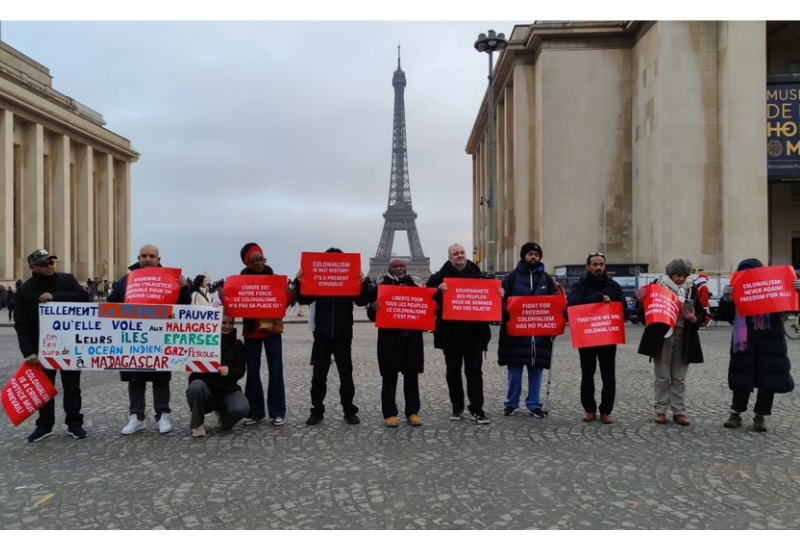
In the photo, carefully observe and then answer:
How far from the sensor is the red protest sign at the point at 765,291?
6586mm

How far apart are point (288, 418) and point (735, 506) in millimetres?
4489

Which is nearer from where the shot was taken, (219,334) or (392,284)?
(219,334)

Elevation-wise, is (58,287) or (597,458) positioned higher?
(58,287)

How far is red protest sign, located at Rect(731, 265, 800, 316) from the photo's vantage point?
259 inches

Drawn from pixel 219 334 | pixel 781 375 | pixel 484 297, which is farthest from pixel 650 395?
pixel 219 334

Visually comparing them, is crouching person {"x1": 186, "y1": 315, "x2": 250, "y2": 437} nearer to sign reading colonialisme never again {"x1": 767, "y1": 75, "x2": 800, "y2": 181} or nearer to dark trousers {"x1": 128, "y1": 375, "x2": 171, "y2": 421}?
dark trousers {"x1": 128, "y1": 375, "x2": 171, "y2": 421}

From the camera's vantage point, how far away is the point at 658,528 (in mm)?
3941

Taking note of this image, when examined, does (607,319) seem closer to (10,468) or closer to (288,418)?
(288,418)

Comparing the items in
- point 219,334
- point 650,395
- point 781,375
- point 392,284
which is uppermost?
point 392,284

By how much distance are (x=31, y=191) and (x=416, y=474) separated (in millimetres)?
58170

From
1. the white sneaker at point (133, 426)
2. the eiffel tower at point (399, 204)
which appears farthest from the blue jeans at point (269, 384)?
the eiffel tower at point (399, 204)

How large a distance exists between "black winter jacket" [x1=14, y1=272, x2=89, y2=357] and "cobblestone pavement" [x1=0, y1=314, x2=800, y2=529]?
3.15 feet

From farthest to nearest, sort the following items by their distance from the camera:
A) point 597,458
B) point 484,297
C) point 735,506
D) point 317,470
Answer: point 484,297 → point 597,458 → point 317,470 → point 735,506

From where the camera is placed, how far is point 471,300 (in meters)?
7.05
